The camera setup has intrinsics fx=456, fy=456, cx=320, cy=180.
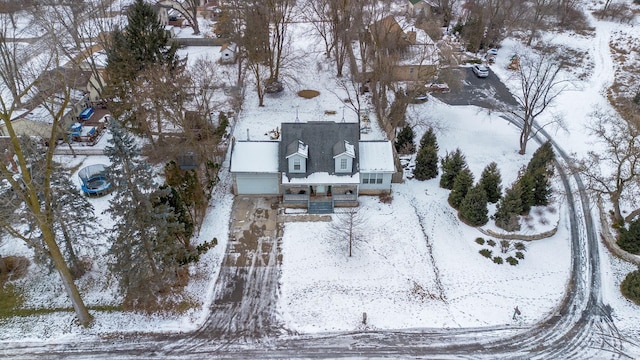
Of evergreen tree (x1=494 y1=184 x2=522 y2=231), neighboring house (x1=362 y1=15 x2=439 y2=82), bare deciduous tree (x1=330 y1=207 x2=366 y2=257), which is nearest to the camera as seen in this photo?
bare deciduous tree (x1=330 y1=207 x2=366 y2=257)

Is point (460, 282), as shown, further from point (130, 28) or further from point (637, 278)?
point (130, 28)

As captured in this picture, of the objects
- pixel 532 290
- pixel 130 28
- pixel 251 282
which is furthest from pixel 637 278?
pixel 130 28

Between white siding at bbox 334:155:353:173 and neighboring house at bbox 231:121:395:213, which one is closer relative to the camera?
white siding at bbox 334:155:353:173

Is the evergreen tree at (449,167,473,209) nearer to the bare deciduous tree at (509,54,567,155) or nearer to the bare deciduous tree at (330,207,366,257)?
the bare deciduous tree at (330,207,366,257)

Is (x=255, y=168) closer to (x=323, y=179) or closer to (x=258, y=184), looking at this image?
(x=258, y=184)

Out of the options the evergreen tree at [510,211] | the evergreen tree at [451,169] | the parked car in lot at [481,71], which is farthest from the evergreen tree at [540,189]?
the parked car in lot at [481,71]

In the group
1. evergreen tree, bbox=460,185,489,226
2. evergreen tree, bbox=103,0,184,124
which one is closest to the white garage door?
evergreen tree, bbox=103,0,184,124

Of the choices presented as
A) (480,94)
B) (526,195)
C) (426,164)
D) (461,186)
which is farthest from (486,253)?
(480,94)

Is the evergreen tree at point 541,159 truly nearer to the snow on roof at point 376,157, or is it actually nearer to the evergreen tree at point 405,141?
the evergreen tree at point 405,141
